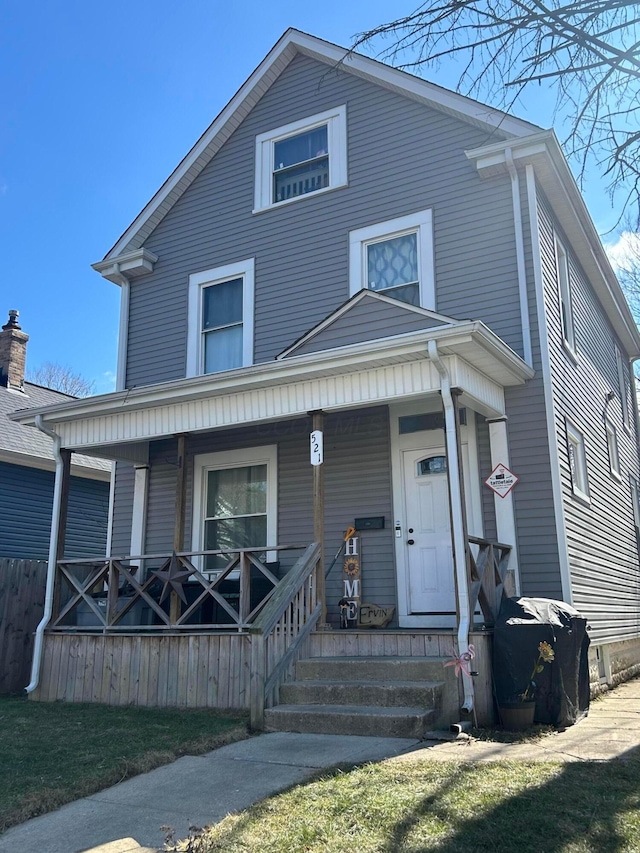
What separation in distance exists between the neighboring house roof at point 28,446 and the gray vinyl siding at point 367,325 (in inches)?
271

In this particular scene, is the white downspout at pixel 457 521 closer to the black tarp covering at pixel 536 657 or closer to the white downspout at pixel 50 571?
the black tarp covering at pixel 536 657

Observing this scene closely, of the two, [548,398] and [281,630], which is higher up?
[548,398]

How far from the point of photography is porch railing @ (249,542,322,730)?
21.7 ft

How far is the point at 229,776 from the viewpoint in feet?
16.2

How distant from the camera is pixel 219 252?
11758 millimetres

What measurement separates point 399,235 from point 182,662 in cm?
602

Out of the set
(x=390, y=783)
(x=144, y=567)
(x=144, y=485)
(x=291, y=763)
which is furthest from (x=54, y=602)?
(x=390, y=783)

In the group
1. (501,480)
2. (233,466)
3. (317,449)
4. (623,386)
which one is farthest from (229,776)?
(623,386)

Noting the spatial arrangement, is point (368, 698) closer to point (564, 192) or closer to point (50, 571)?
point (50, 571)

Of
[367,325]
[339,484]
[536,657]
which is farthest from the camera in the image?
[339,484]

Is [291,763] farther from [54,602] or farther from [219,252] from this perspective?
[219,252]

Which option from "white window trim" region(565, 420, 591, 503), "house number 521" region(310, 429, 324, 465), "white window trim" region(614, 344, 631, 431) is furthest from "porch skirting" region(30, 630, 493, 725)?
"white window trim" region(614, 344, 631, 431)

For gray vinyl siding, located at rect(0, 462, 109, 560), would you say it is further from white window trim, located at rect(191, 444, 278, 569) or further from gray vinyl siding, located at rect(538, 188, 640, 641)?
gray vinyl siding, located at rect(538, 188, 640, 641)

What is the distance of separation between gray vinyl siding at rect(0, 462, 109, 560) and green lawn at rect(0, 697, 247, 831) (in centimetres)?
686
